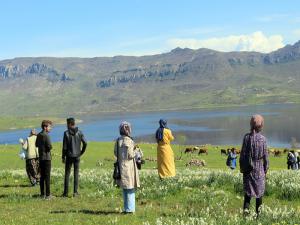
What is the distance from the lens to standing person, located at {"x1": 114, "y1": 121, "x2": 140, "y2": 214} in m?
13.1

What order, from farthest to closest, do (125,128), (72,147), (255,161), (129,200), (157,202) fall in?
1. (72,147)
2. (157,202)
3. (129,200)
4. (125,128)
5. (255,161)

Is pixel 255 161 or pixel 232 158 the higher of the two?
pixel 255 161

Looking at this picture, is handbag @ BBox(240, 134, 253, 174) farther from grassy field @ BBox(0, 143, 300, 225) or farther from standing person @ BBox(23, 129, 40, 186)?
standing person @ BBox(23, 129, 40, 186)

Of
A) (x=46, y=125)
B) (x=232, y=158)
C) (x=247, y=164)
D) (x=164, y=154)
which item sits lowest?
(x=232, y=158)

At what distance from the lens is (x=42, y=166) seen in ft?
55.5

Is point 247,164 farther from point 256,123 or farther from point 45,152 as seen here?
point 45,152

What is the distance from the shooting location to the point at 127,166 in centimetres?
1320

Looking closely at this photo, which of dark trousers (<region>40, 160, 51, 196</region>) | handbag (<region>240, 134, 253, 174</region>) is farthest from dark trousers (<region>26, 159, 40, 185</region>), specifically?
handbag (<region>240, 134, 253, 174</region>)

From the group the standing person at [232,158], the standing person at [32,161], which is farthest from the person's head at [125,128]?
the standing person at [232,158]

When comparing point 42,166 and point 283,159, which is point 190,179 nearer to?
point 42,166

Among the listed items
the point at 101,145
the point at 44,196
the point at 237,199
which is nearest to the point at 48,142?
the point at 44,196

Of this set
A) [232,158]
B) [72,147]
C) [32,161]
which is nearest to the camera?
[72,147]

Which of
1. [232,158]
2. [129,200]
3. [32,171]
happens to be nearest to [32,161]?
[32,171]

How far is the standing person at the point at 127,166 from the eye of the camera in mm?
13133
